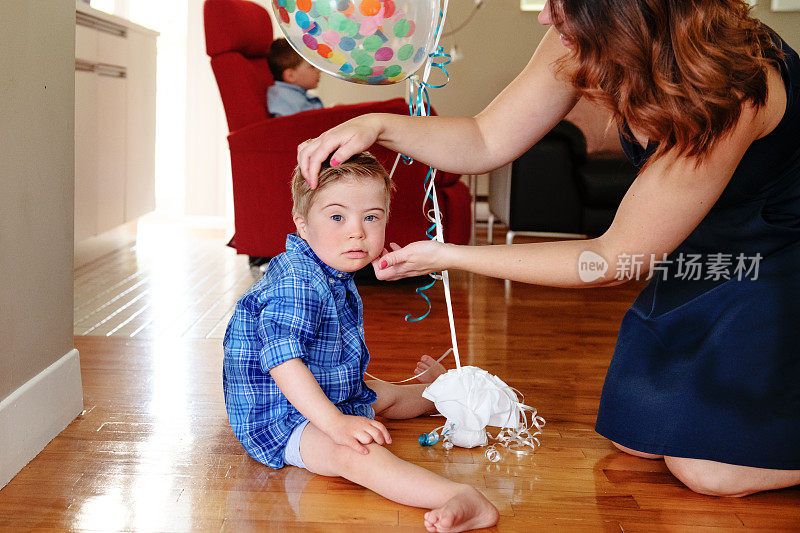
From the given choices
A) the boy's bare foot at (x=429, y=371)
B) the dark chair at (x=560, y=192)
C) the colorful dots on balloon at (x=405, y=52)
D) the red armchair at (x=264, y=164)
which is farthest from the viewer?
the dark chair at (x=560, y=192)

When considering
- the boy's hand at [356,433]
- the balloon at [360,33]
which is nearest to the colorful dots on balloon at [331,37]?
the balloon at [360,33]

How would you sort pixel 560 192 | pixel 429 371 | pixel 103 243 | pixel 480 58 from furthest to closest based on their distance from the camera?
pixel 480 58 → pixel 103 243 → pixel 560 192 → pixel 429 371

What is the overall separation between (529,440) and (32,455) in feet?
2.99

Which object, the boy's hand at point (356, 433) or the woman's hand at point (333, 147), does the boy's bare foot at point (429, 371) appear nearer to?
the boy's hand at point (356, 433)

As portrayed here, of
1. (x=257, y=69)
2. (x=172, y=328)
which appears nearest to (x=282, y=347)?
(x=172, y=328)

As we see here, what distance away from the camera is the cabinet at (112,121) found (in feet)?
11.0

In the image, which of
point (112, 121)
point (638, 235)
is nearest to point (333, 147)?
point (638, 235)

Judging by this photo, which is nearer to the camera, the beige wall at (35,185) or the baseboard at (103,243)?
the beige wall at (35,185)

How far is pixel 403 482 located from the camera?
1.34 metres

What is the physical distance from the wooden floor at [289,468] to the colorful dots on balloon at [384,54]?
72 cm

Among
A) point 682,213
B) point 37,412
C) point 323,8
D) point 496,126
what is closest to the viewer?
point 682,213

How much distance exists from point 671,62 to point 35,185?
42.4 inches

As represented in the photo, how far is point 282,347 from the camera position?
54.8 inches

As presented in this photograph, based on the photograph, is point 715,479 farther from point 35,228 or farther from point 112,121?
point 112,121
